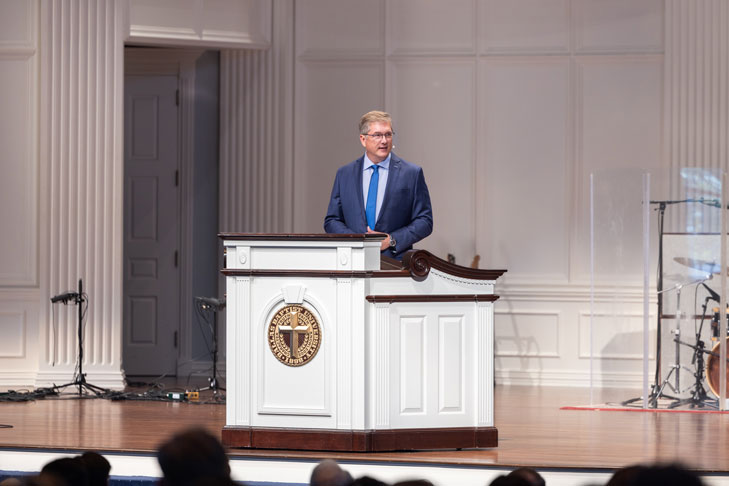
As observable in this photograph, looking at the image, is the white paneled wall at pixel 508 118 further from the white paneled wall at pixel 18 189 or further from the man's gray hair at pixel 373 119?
the man's gray hair at pixel 373 119

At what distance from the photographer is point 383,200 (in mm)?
5293

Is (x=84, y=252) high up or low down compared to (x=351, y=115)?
down

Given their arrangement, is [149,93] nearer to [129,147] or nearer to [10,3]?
[129,147]

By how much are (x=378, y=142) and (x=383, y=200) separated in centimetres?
31

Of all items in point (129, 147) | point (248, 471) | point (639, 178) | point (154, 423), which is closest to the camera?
point (248, 471)

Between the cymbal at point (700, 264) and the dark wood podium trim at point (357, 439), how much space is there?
2617mm

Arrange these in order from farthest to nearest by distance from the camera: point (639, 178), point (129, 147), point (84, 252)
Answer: point (129, 147)
point (84, 252)
point (639, 178)

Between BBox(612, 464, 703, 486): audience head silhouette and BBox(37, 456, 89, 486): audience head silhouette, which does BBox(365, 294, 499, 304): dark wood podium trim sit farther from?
BBox(612, 464, 703, 486): audience head silhouette

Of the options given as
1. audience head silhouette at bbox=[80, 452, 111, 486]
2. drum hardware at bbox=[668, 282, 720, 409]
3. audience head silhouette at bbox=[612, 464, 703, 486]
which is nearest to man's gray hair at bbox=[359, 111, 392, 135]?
audience head silhouette at bbox=[80, 452, 111, 486]

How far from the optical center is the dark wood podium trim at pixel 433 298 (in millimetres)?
4680

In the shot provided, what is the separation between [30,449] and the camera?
15.9ft

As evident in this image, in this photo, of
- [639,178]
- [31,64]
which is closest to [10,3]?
[31,64]

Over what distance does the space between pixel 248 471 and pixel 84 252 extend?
11.9 ft

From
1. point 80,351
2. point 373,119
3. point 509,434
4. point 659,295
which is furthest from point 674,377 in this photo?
point 80,351
